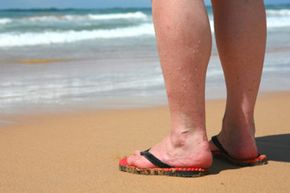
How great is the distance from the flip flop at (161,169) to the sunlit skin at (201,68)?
0.01 m

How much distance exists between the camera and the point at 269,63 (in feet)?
16.8

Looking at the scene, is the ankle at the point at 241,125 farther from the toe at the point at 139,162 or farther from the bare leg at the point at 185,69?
the toe at the point at 139,162

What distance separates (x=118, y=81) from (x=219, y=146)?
235 centimetres

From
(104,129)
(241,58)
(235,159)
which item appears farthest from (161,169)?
(104,129)

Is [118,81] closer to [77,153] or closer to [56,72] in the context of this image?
[56,72]

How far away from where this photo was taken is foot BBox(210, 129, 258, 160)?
1.59 meters

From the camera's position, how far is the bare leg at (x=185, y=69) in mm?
1440

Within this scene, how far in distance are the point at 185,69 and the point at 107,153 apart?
0.50 m

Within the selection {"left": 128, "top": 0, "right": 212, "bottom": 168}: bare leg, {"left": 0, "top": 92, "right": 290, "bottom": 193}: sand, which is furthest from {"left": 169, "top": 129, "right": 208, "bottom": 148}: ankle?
{"left": 0, "top": 92, "right": 290, "bottom": 193}: sand

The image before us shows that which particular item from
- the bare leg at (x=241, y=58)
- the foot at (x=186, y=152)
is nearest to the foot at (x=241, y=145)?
the bare leg at (x=241, y=58)

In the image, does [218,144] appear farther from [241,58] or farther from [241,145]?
[241,58]

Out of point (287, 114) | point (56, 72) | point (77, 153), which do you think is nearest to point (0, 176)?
point (77, 153)

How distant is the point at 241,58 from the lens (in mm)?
→ 1581

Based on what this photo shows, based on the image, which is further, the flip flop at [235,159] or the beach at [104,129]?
the flip flop at [235,159]
